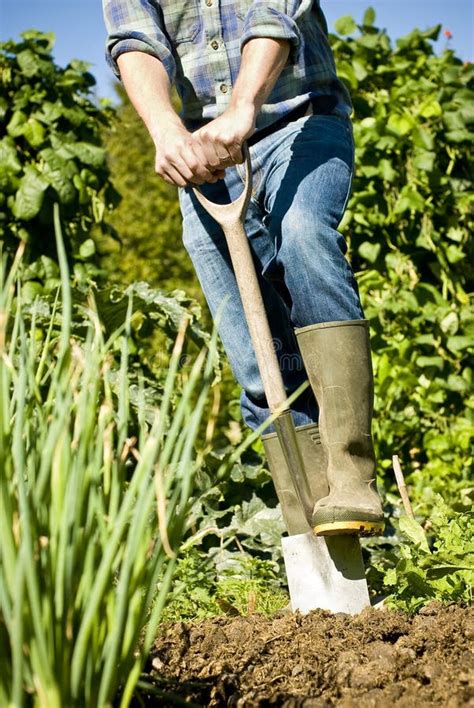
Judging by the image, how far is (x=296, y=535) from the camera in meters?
2.02

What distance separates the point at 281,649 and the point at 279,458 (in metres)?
0.70

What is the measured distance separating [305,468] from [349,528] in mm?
308

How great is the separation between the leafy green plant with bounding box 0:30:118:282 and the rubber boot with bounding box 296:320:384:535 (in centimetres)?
200

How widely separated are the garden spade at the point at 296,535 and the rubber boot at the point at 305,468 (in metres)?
0.13

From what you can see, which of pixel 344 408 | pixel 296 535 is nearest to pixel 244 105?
pixel 344 408

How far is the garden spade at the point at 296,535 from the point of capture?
6.38 ft

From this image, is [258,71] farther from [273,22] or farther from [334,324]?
[334,324]

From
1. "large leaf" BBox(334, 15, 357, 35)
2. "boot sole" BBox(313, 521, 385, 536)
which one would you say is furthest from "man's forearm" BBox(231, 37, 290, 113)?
"large leaf" BBox(334, 15, 357, 35)

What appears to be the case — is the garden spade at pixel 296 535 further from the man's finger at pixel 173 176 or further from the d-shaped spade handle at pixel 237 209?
the man's finger at pixel 173 176

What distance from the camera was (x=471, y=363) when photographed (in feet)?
13.1

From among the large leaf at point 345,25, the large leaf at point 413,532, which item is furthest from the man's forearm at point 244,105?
the large leaf at point 345,25

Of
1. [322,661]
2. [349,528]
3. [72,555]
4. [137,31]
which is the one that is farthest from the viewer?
[137,31]

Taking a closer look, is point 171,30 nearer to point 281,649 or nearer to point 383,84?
point 281,649

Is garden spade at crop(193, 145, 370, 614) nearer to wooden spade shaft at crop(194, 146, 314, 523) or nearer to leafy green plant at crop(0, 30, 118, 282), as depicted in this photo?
wooden spade shaft at crop(194, 146, 314, 523)
